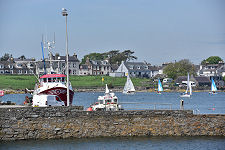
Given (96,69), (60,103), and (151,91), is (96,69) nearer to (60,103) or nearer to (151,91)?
(151,91)

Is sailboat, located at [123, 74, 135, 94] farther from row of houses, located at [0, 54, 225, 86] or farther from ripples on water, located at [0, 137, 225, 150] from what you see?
ripples on water, located at [0, 137, 225, 150]

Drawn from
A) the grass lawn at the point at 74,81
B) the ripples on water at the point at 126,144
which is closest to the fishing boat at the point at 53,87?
the ripples on water at the point at 126,144

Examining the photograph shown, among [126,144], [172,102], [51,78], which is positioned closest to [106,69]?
[172,102]

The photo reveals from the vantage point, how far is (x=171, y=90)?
465 ft

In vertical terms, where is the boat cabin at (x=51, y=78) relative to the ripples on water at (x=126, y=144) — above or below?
above

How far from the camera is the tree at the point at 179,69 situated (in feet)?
535

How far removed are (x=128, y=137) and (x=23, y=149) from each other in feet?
22.9

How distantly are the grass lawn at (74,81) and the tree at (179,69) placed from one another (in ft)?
50.8

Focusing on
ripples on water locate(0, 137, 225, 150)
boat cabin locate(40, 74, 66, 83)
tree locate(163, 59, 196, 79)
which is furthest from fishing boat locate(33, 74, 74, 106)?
tree locate(163, 59, 196, 79)

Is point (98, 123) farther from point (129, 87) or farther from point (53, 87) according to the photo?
point (129, 87)

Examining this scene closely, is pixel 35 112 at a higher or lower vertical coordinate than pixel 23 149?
higher

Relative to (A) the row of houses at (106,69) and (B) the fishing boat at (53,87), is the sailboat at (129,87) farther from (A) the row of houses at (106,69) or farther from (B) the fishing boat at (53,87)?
(B) the fishing boat at (53,87)

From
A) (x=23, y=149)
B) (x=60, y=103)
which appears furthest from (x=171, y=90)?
(x=23, y=149)

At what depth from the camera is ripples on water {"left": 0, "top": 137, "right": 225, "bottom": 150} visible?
28.0 meters
